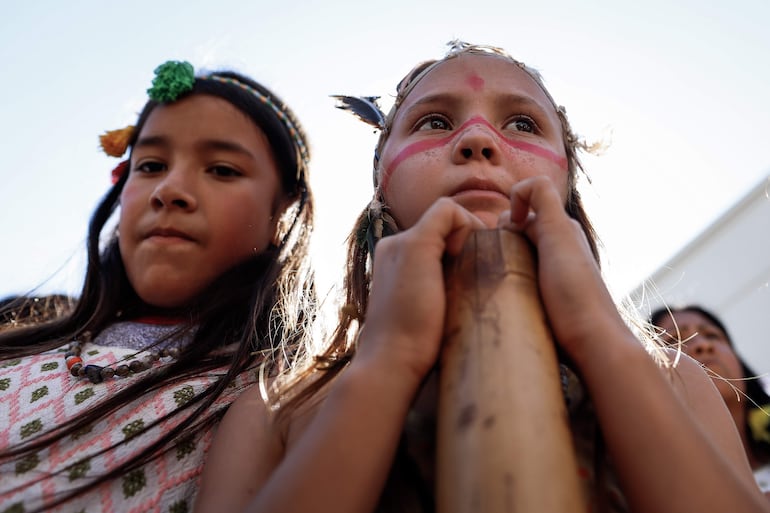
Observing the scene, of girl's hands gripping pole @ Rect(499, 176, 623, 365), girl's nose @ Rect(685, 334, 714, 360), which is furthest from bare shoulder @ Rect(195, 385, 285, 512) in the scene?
girl's nose @ Rect(685, 334, 714, 360)

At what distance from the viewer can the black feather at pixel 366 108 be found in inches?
96.9

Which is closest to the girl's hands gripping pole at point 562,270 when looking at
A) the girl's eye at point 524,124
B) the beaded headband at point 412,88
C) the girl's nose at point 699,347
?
the girl's eye at point 524,124

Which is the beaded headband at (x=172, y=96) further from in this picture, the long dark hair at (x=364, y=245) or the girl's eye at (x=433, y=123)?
the girl's eye at (x=433, y=123)

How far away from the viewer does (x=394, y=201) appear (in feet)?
6.52

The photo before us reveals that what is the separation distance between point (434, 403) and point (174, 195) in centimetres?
140

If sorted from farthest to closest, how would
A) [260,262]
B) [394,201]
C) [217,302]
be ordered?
[260,262]
[217,302]
[394,201]

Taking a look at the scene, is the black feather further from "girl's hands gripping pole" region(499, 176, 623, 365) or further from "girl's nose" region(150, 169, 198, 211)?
"girl's hands gripping pole" region(499, 176, 623, 365)

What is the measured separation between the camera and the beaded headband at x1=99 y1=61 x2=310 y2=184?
2.91 metres

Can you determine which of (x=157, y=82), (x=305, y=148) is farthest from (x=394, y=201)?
(x=157, y=82)

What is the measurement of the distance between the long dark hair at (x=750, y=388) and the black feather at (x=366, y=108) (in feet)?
4.72

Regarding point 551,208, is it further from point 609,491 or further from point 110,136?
point 110,136

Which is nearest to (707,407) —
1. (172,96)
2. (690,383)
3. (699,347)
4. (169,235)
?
(690,383)

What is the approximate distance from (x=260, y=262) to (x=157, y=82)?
3.23 feet

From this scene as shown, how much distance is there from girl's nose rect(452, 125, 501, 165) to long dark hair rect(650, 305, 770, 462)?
55.4 inches
